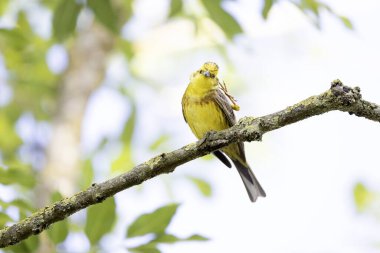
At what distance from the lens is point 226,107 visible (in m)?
3.46

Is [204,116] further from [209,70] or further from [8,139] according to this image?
[8,139]

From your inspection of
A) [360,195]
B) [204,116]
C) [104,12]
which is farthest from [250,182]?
[360,195]

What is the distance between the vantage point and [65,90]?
5.61 meters

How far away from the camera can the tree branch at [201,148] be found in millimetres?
2080

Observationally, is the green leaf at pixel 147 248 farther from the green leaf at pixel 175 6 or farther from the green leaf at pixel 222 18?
the green leaf at pixel 175 6

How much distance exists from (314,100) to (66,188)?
2851 mm

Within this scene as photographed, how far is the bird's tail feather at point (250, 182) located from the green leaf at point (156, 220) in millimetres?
1164

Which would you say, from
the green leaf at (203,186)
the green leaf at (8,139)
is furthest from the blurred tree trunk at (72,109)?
the green leaf at (203,186)

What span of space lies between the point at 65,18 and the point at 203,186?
2223 mm

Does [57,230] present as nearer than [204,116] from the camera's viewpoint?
Yes

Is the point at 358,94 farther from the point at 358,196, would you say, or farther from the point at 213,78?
the point at 358,196

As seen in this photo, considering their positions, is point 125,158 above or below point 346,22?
above

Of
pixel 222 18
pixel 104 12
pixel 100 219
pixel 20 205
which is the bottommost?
pixel 100 219

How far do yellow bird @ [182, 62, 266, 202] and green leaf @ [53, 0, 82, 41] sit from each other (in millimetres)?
760
